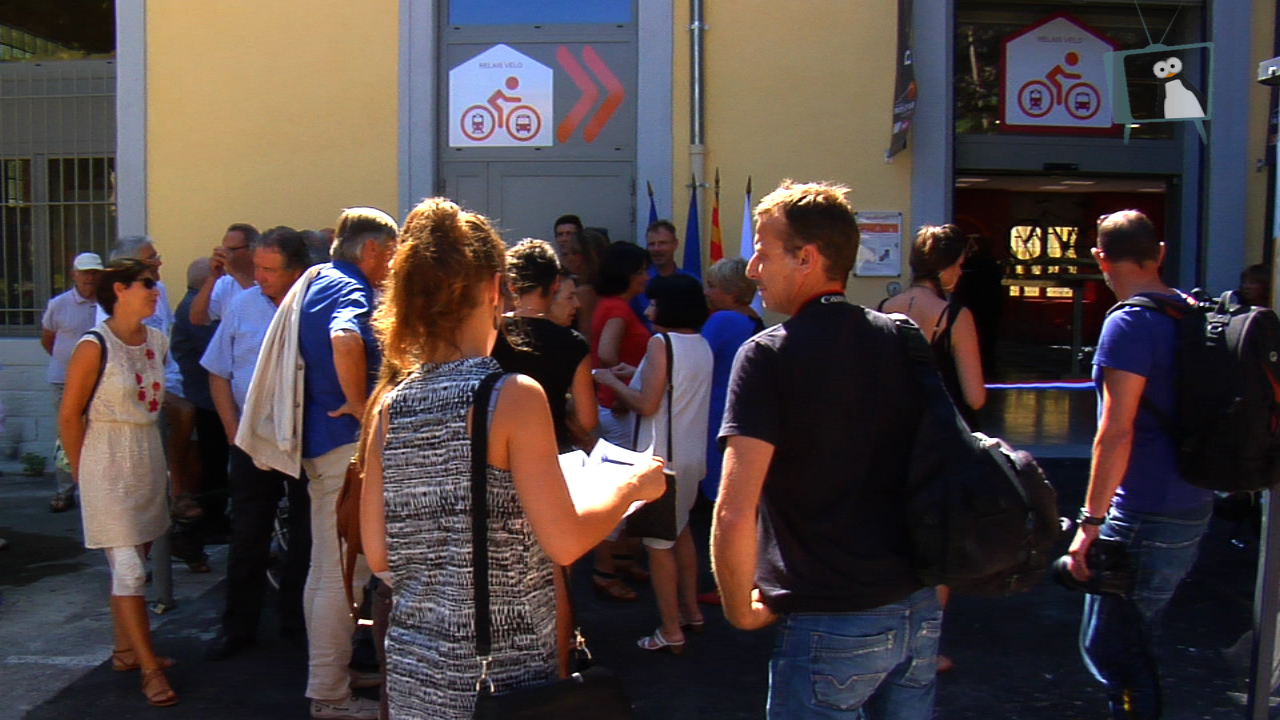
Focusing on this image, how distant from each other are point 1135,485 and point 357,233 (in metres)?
2.89

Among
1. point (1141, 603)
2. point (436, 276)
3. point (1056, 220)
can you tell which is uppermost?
point (1056, 220)

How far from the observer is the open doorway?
1012 centimetres

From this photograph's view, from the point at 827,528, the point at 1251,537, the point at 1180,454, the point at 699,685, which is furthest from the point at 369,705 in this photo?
the point at 1251,537

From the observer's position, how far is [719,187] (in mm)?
8867

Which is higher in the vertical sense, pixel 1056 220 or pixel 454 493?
pixel 1056 220

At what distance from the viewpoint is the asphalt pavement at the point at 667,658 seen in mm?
4676

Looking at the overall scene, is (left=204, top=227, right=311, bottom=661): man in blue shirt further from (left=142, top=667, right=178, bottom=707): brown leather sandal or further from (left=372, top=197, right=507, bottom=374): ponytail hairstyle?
(left=372, top=197, right=507, bottom=374): ponytail hairstyle

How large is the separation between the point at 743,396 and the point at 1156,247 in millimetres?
1964

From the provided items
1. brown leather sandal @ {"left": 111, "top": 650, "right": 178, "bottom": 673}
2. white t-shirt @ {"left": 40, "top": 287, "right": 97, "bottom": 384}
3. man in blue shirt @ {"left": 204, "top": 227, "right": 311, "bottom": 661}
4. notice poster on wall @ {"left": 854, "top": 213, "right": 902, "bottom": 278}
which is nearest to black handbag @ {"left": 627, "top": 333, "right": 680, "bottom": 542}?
man in blue shirt @ {"left": 204, "top": 227, "right": 311, "bottom": 661}

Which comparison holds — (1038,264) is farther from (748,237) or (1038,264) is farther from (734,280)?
(734,280)

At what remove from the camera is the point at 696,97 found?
884 centimetres

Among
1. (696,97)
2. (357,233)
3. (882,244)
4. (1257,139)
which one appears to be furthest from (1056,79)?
(357,233)

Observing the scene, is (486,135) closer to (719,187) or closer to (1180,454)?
(719,187)

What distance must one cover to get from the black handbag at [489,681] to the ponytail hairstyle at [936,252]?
2.84m
